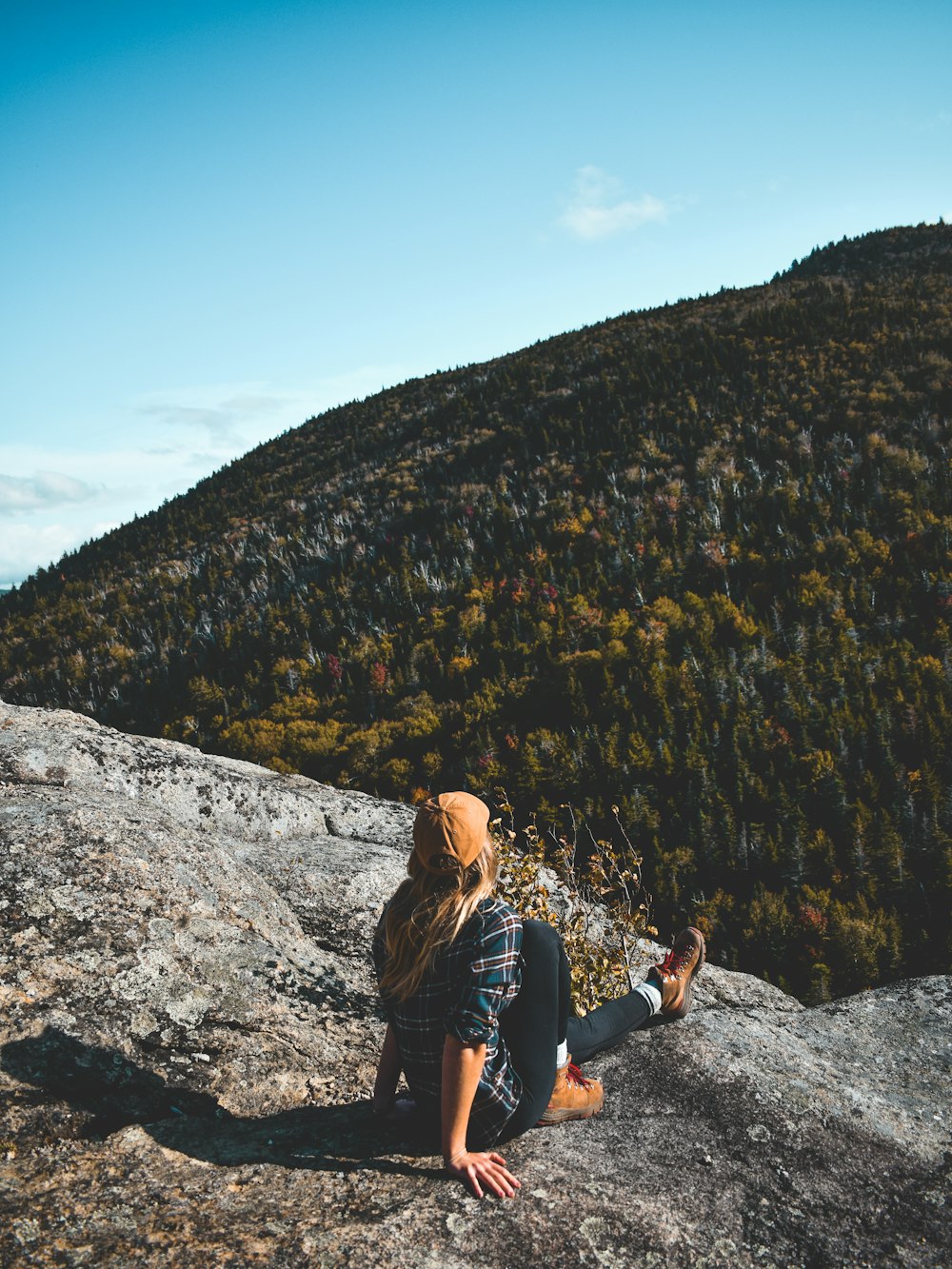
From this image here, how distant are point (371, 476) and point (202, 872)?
42989mm

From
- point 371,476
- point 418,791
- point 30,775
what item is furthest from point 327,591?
point 30,775

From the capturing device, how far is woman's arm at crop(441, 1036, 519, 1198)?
242cm

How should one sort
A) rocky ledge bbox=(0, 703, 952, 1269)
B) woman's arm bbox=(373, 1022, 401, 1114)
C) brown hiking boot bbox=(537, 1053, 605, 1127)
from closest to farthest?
rocky ledge bbox=(0, 703, 952, 1269), woman's arm bbox=(373, 1022, 401, 1114), brown hiking boot bbox=(537, 1053, 605, 1127)

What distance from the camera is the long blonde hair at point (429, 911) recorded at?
250 cm

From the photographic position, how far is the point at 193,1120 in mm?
2916

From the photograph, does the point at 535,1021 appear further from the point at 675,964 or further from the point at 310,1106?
the point at 675,964

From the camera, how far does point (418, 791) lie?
20.9 meters

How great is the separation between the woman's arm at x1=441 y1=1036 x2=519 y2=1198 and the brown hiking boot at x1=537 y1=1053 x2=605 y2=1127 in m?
0.54

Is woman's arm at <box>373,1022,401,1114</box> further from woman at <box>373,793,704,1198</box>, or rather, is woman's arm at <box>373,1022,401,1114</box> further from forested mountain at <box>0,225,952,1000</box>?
forested mountain at <box>0,225,952,1000</box>

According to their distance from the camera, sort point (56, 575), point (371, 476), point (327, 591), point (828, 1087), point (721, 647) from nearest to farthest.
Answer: point (828, 1087) < point (721, 647) < point (327, 591) < point (371, 476) < point (56, 575)

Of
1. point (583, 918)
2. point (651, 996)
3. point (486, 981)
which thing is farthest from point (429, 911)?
point (583, 918)

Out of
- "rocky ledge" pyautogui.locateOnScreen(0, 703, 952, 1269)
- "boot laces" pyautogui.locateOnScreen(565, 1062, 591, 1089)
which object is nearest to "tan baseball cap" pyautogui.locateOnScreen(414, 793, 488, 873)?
"rocky ledge" pyautogui.locateOnScreen(0, 703, 952, 1269)

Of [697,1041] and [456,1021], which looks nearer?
[456,1021]

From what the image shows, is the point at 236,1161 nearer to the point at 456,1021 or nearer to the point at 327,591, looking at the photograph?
the point at 456,1021
